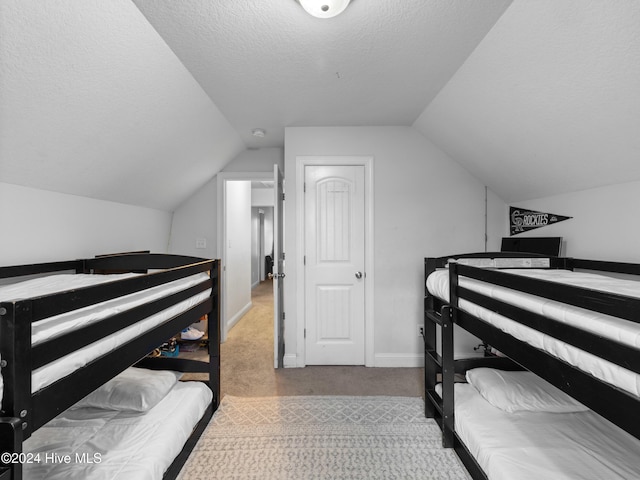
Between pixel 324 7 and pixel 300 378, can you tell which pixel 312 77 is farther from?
pixel 300 378

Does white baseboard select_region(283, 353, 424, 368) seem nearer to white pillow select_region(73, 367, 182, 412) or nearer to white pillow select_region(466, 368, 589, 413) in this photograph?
white pillow select_region(466, 368, 589, 413)

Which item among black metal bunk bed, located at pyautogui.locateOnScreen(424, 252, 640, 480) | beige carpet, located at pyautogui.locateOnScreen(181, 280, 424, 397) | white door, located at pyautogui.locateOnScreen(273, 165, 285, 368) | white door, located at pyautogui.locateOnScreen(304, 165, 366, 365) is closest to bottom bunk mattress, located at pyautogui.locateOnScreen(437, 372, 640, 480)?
black metal bunk bed, located at pyautogui.locateOnScreen(424, 252, 640, 480)

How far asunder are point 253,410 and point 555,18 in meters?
2.78

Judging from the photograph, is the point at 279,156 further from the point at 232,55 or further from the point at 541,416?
the point at 541,416

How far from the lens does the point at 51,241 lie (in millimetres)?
1910

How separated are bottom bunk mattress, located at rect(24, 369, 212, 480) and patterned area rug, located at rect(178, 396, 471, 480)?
0.27 metres

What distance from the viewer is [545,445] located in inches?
50.6

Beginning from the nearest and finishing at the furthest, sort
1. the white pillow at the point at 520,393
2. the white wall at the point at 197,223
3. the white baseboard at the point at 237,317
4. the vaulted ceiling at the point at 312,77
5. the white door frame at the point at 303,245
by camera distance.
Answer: the vaulted ceiling at the point at 312,77
the white pillow at the point at 520,393
the white door frame at the point at 303,245
the white wall at the point at 197,223
the white baseboard at the point at 237,317

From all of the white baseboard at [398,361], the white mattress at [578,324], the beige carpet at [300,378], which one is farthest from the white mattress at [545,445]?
the white baseboard at [398,361]

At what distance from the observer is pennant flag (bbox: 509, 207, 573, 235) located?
7.63 feet

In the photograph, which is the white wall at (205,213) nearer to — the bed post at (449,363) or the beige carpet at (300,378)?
the beige carpet at (300,378)

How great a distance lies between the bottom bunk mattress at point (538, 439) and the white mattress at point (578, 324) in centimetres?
52

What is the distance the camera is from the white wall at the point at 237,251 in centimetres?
385

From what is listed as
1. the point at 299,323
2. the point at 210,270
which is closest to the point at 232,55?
the point at 210,270
